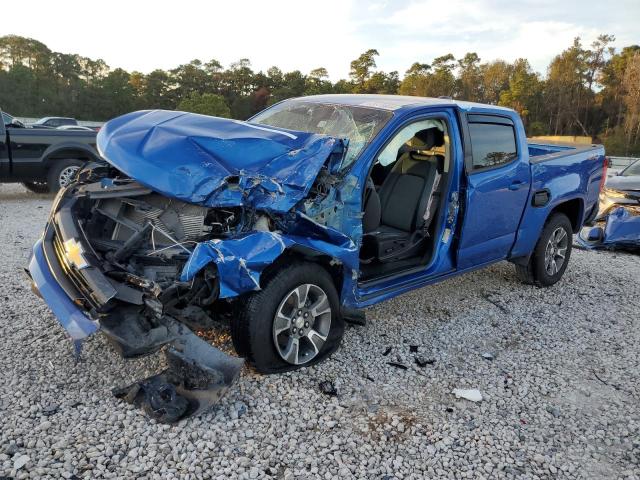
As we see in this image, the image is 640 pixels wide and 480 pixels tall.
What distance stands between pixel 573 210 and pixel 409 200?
2629 millimetres

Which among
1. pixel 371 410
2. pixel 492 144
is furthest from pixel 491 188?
pixel 371 410

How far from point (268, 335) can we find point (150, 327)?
0.71 meters

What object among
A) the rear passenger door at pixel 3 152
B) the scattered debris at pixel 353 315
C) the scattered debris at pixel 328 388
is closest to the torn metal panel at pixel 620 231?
the scattered debris at pixel 353 315

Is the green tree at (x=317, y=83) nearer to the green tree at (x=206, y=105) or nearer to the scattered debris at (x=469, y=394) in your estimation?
the green tree at (x=206, y=105)

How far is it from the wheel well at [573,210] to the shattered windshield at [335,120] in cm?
292

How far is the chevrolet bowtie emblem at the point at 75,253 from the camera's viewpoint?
114 inches

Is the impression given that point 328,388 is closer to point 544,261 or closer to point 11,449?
point 11,449

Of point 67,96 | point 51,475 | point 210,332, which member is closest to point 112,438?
point 51,475

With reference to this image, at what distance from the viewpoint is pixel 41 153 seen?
8.93m

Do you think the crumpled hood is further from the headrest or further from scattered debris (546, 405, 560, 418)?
scattered debris (546, 405, 560, 418)

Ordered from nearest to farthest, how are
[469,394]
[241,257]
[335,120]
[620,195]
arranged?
[241,257]
[469,394]
[335,120]
[620,195]

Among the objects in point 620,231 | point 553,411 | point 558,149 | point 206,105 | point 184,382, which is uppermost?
point 206,105

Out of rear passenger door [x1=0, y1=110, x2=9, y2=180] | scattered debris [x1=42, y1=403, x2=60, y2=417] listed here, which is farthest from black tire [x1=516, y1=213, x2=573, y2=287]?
rear passenger door [x1=0, y1=110, x2=9, y2=180]

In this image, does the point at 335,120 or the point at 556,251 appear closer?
the point at 335,120
